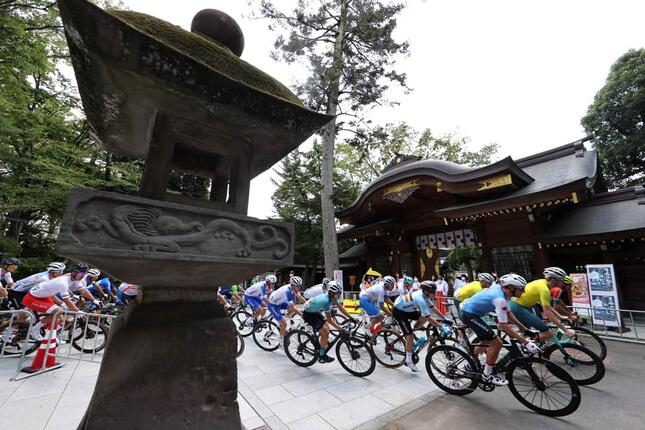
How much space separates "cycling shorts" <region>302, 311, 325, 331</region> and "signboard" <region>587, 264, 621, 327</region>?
888cm

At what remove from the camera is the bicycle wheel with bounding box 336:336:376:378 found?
5409 mm

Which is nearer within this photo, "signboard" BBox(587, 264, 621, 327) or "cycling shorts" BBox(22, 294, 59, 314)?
"cycling shorts" BBox(22, 294, 59, 314)

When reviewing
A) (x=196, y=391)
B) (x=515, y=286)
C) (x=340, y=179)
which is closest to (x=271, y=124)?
(x=196, y=391)

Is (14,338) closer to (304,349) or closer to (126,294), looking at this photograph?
(126,294)

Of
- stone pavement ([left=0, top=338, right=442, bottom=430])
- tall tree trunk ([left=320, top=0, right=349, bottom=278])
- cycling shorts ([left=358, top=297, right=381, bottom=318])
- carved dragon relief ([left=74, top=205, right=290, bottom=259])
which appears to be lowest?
stone pavement ([left=0, top=338, right=442, bottom=430])

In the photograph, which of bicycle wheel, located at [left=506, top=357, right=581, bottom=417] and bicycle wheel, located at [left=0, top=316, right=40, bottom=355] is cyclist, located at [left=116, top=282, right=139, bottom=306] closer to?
bicycle wheel, located at [left=0, top=316, right=40, bottom=355]

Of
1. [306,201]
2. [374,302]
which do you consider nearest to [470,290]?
[374,302]

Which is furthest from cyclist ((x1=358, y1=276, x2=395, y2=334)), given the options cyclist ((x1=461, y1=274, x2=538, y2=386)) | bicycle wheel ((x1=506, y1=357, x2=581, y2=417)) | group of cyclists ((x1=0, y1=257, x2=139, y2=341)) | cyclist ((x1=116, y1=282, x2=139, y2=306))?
cyclist ((x1=116, y1=282, x2=139, y2=306))

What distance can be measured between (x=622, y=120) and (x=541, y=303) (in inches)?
986

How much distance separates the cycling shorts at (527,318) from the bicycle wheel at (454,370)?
142 centimetres

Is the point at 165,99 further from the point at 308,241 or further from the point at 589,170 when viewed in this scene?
the point at 308,241

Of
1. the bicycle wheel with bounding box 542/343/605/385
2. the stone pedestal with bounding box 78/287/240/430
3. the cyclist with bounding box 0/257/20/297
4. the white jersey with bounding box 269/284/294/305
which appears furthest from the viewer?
the white jersey with bounding box 269/284/294/305

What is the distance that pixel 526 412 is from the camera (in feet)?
13.2

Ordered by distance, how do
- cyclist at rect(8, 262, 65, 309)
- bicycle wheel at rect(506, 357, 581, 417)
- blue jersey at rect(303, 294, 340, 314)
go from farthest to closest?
cyclist at rect(8, 262, 65, 309), blue jersey at rect(303, 294, 340, 314), bicycle wheel at rect(506, 357, 581, 417)
